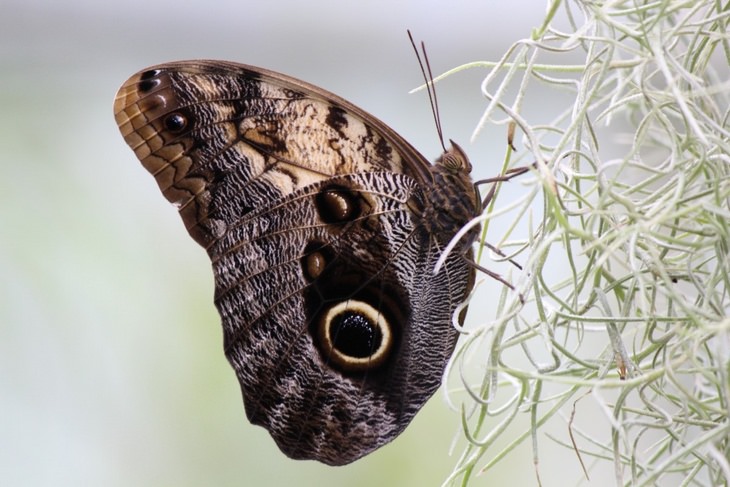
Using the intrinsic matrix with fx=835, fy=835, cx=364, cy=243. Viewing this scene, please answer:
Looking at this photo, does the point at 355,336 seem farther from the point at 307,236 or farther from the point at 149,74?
the point at 149,74

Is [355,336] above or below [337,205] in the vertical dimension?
below

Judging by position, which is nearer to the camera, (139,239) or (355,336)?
(355,336)

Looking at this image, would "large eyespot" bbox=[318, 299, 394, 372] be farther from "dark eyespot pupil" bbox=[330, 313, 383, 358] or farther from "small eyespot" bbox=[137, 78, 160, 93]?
"small eyespot" bbox=[137, 78, 160, 93]

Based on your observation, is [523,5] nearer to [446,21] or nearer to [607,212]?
[446,21]

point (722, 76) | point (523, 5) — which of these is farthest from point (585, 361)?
point (523, 5)

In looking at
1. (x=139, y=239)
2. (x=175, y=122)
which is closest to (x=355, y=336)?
(x=175, y=122)

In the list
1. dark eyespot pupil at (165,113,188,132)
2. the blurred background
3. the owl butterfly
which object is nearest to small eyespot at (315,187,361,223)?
the owl butterfly

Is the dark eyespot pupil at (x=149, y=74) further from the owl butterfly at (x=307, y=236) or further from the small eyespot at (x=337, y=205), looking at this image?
the small eyespot at (x=337, y=205)
